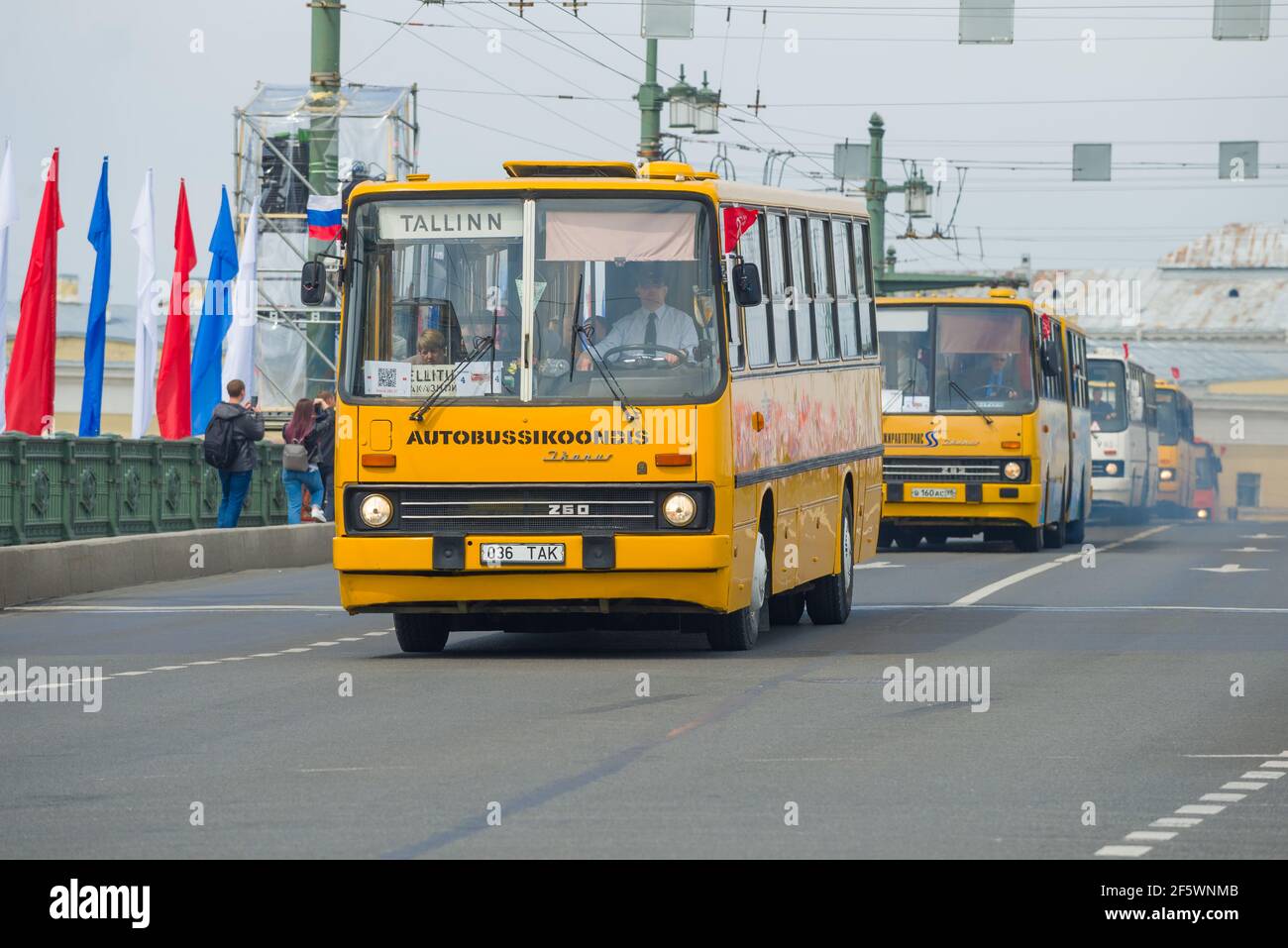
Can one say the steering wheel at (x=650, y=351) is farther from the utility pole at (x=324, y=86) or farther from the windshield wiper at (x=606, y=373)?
the utility pole at (x=324, y=86)

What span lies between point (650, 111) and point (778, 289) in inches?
880

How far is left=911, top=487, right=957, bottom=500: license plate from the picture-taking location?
32.3 metres

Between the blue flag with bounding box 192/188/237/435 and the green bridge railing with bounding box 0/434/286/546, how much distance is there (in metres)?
7.71

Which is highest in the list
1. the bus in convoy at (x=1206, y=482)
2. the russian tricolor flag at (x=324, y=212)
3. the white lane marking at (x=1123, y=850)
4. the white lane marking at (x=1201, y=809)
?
the russian tricolor flag at (x=324, y=212)

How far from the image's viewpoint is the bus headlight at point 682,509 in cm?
1538

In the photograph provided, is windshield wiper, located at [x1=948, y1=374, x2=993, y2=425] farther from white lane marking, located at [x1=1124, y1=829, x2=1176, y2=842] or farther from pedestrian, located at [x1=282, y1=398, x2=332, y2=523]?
white lane marking, located at [x1=1124, y1=829, x2=1176, y2=842]

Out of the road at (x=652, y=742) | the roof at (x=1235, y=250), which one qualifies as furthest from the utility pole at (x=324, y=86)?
the roof at (x=1235, y=250)

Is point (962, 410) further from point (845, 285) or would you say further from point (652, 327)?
point (652, 327)

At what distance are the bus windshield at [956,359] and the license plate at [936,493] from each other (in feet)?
3.18

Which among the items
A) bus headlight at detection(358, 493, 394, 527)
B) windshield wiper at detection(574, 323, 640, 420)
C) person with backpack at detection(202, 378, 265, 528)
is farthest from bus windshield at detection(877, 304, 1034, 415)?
bus headlight at detection(358, 493, 394, 527)

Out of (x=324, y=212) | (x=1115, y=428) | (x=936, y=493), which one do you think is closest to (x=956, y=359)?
(x=936, y=493)
